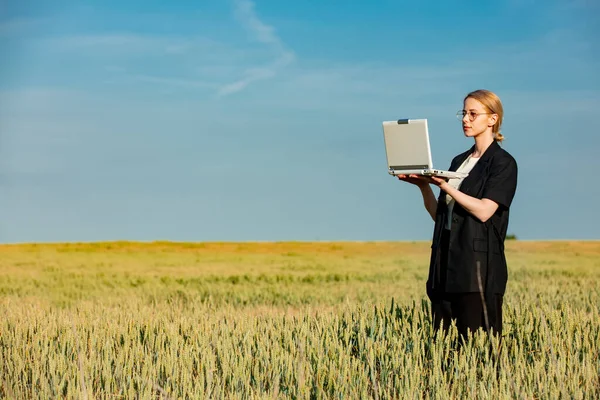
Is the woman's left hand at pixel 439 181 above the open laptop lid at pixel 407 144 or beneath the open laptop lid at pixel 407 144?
beneath

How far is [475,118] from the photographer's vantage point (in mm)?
4828

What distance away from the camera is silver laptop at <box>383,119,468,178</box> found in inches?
173

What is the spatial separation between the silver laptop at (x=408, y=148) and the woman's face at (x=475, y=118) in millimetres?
474

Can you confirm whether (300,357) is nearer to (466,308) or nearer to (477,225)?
(466,308)

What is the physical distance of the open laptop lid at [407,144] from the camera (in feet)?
14.4

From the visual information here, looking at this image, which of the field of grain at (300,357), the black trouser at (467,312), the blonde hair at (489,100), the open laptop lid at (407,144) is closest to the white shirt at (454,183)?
the blonde hair at (489,100)

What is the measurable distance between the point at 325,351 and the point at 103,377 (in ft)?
5.22

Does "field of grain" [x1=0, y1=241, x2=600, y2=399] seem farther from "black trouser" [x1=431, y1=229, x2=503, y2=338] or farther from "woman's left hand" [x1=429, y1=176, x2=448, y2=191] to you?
"woman's left hand" [x1=429, y1=176, x2=448, y2=191]

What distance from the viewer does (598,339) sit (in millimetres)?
5719

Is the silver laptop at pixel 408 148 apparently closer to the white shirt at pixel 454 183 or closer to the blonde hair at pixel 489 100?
the white shirt at pixel 454 183

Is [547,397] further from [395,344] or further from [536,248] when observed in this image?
[536,248]

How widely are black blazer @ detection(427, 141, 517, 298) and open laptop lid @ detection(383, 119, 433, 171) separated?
0.59m

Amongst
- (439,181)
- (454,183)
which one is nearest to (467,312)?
(454,183)

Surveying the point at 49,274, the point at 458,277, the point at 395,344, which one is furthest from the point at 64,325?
the point at 49,274
